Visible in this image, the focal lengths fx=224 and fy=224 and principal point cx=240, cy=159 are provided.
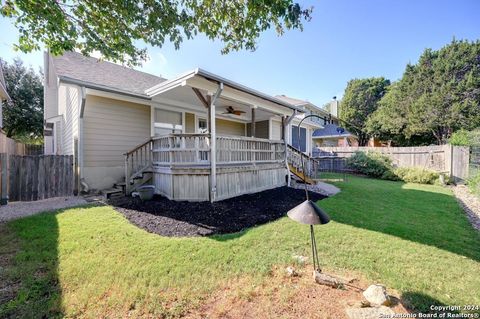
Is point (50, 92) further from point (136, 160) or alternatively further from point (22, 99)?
point (22, 99)

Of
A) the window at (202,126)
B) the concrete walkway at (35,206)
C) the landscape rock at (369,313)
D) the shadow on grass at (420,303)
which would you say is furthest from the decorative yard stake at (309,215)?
the window at (202,126)

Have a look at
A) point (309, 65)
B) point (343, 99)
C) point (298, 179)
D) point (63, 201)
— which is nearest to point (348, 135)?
point (343, 99)

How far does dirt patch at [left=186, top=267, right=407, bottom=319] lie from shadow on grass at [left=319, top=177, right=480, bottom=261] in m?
2.58

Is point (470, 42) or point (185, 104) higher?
point (470, 42)

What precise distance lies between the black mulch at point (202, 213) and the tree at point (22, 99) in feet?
71.7

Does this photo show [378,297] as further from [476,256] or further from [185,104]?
[185,104]

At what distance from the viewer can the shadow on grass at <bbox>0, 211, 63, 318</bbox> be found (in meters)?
2.48

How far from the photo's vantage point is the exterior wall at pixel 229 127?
12044mm

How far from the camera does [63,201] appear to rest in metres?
6.92

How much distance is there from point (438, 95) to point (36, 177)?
29639 millimetres

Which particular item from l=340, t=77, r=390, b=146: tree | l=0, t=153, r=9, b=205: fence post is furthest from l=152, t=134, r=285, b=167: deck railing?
l=340, t=77, r=390, b=146: tree

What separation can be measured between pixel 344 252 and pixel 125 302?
3.29 metres

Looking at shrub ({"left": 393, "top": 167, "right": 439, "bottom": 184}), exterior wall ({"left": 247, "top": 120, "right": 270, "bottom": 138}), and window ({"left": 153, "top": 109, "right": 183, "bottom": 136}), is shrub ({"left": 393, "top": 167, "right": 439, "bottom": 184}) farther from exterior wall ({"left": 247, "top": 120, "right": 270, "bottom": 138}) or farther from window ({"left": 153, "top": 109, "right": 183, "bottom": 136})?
window ({"left": 153, "top": 109, "right": 183, "bottom": 136})

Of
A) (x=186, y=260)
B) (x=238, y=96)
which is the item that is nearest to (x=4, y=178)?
(x=186, y=260)
